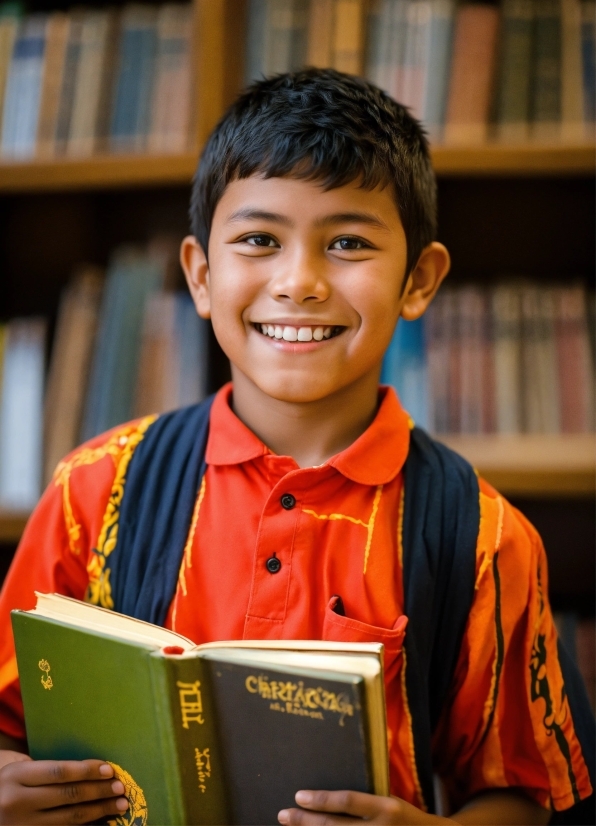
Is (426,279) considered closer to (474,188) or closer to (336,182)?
(336,182)

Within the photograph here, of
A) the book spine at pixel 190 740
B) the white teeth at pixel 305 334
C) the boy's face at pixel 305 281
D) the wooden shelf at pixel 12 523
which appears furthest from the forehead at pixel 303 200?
the wooden shelf at pixel 12 523

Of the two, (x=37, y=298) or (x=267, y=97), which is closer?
(x=267, y=97)

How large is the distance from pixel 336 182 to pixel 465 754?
0.61 m

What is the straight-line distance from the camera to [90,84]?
136cm

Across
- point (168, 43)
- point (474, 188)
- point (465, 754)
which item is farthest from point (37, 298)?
point (465, 754)

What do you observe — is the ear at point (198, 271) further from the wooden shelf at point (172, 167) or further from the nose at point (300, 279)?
the wooden shelf at point (172, 167)

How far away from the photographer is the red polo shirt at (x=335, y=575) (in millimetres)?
814

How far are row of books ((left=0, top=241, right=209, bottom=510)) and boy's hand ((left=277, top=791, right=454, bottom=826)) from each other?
831mm

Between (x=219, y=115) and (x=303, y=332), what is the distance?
604 millimetres

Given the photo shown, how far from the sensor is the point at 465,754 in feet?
2.94

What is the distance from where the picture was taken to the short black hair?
31.8 inches

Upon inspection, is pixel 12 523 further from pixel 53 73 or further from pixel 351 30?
pixel 351 30

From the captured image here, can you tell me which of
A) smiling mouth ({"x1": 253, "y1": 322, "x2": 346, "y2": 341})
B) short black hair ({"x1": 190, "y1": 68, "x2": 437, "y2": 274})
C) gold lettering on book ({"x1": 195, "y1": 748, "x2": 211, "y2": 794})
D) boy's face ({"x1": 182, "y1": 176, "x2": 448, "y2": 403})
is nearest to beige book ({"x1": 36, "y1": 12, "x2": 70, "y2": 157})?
short black hair ({"x1": 190, "y1": 68, "x2": 437, "y2": 274})

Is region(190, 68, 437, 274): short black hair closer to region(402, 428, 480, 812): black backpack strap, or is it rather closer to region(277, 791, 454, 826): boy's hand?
region(402, 428, 480, 812): black backpack strap
